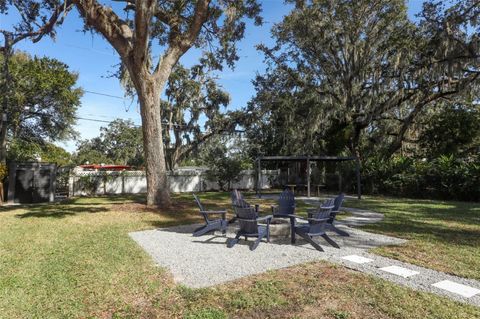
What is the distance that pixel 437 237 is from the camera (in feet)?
21.0

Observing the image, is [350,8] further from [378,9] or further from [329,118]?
[329,118]

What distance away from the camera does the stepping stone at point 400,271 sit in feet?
13.5

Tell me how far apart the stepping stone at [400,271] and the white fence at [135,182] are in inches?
667

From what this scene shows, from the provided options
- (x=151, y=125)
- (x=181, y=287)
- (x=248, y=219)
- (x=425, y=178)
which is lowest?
(x=181, y=287)

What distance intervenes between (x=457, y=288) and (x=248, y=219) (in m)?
3.05

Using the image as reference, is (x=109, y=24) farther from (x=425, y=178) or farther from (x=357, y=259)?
(x=425, y=178)

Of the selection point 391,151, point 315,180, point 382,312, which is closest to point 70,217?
point 382,312

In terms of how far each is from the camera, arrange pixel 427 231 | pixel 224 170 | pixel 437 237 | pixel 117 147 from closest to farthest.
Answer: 1. pixel 437 237
2. pixel 427 231
3. pixel 224 170
4. pixel 117 147

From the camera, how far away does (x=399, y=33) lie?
17.0 meters

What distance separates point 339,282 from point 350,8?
55.2 feet

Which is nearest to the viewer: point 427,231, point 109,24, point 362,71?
point 427,231

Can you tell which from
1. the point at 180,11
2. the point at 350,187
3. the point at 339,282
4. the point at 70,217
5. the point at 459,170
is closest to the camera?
the point at 339,282

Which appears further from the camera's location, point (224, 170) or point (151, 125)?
point (224, 170)

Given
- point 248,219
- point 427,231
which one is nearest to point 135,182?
point 248,219
